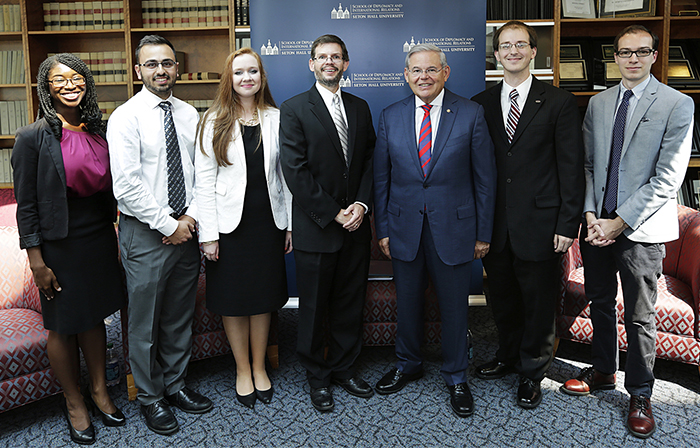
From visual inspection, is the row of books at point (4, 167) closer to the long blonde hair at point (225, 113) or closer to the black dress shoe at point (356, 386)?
the long blonde hair at point (225, 113)

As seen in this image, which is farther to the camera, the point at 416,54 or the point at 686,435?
the point at 416,54

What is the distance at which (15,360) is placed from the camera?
2234 millimetres

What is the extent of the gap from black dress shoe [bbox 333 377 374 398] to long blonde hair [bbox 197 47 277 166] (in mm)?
1264

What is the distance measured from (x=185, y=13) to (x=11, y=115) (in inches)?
75.7

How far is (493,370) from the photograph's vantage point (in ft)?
9.04

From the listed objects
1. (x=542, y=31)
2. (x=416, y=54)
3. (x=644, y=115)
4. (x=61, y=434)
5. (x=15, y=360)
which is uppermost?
(x=542, y=31)

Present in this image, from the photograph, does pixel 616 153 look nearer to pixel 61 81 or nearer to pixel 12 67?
pixel 61 81

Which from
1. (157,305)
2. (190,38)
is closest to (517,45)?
(157,305)

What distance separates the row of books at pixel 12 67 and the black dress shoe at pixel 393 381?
4.43 metres

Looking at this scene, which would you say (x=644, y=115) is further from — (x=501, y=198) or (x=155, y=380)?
(x=155, y=380)

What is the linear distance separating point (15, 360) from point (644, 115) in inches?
116

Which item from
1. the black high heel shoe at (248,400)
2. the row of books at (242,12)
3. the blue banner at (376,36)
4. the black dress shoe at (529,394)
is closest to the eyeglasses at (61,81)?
the black high heel shoe at (248,400)

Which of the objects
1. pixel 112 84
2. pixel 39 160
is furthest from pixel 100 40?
pixel 39 160

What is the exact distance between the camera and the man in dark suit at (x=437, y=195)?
2.34 m
